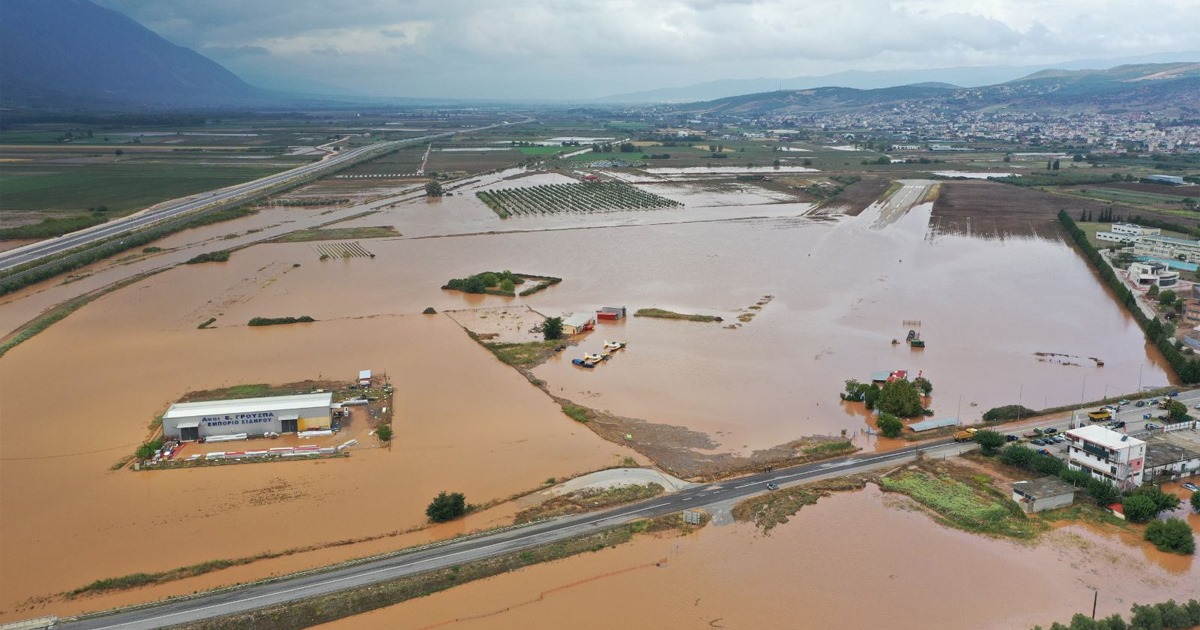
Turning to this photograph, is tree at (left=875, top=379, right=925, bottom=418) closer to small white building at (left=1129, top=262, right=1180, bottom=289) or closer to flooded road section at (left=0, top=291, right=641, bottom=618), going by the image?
flooded road section at (left=0, top=291, right=641, bottom=618)

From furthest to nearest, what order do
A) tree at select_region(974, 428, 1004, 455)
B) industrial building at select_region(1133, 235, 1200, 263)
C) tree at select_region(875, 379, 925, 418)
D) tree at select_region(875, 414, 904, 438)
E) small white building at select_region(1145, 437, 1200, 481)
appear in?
industrial building at select_region(1133, 235, 1200, 263)
tree at select_region(875, 379, 925, 418)
tree at select_region(875, 414, 904, 438)
tree at select_region(974, 428, 1004, 455)
small white building at select_region(1145, 437, 1200, 481)

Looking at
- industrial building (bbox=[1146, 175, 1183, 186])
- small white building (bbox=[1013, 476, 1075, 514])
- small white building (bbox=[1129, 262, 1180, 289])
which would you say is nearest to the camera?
small white building (bbox=[1013, 476, 1075, 514])

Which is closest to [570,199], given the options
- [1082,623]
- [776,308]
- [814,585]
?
[776,308]

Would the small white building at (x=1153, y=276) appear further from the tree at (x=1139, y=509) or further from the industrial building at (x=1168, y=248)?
the tree at (x=1139, y=509)

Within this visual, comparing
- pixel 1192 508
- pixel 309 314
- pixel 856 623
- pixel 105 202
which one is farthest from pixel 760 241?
pixel 105 202

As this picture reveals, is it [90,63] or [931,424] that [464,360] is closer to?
[931,424]

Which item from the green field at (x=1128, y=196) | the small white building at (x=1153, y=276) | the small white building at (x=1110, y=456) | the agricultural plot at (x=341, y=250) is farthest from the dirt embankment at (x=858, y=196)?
the small white building at (x=1110, y=456)

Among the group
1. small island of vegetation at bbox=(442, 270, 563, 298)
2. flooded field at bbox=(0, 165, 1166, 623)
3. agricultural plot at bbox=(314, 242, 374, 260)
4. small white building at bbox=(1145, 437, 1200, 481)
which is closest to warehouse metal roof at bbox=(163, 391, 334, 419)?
flooded field at bbox=(0, 165, 1166, 623)
